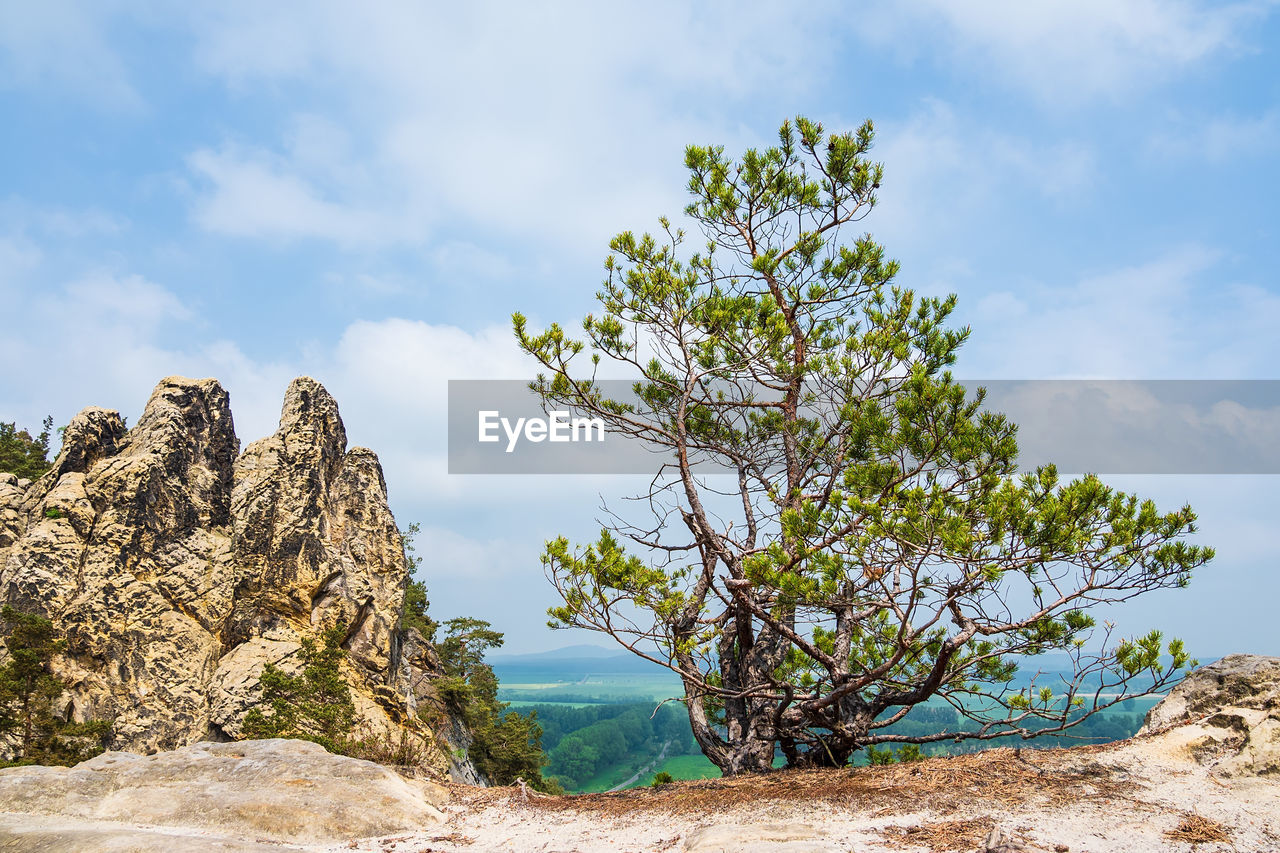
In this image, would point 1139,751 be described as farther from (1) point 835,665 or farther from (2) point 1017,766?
(1) point 835,665

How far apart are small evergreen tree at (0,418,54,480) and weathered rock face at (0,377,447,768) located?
44.3 feet

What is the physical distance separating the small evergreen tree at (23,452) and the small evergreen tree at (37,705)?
16565 millimetres

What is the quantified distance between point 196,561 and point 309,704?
7.72 metres

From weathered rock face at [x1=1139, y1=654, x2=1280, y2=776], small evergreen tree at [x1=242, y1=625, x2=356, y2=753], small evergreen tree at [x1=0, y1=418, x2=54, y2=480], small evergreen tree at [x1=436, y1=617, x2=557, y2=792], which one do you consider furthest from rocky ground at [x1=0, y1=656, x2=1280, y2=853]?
small evergreen tree at [x1=0, y1=418, x2=54, y2=480]

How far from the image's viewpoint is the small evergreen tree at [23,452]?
3325cm

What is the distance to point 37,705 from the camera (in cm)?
1438

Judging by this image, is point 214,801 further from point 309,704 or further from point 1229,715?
point 1229,715

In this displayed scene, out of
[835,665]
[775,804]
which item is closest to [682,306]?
[835,665]

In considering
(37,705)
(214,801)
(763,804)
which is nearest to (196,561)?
(37,705)

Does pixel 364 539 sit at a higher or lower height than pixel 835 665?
higher

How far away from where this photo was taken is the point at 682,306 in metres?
9.20

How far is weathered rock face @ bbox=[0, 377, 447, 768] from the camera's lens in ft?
53.4

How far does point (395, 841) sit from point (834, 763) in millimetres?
4672

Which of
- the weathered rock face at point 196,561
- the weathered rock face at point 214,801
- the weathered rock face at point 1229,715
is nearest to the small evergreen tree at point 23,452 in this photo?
the weathered rock face at point 196,561
